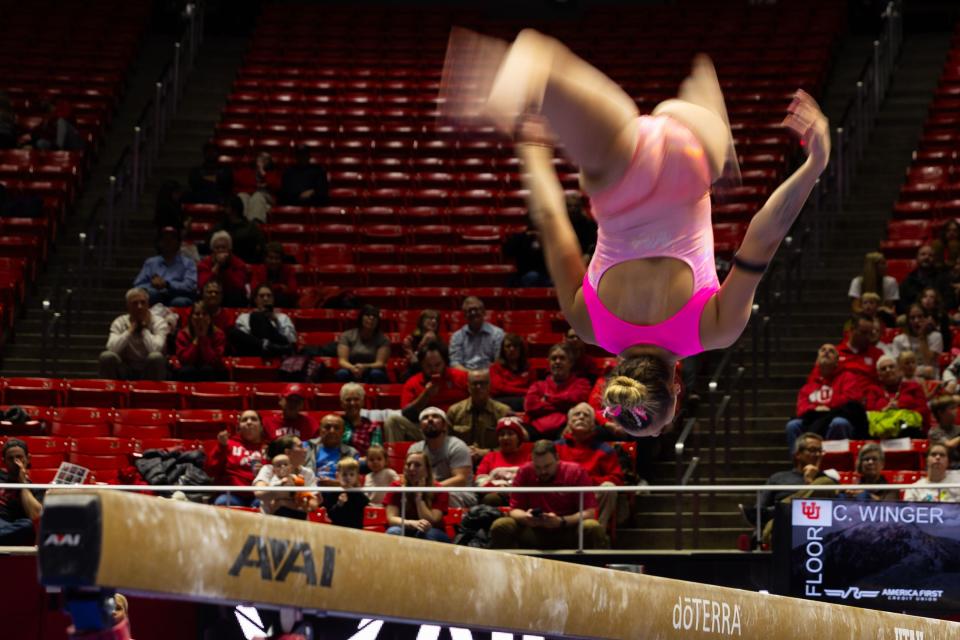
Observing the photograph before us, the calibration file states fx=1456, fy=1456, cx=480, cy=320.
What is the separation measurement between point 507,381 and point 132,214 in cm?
617

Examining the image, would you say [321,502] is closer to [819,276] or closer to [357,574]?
[357,574]

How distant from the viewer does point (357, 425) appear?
34.4ft

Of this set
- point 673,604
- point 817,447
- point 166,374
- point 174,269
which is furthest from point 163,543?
point 174,269

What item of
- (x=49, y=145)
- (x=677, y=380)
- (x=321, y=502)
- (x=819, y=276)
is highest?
(x=49, y=145)

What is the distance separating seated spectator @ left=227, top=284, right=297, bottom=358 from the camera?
40.3 ft

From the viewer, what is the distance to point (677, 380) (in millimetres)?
5012

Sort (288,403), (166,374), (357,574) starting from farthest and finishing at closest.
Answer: (166,374) → (288,403) → (357,574)

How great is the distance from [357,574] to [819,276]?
10.5m

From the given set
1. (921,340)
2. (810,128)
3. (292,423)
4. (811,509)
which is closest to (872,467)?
(811,509)

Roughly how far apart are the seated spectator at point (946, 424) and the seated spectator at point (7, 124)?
1065 cm

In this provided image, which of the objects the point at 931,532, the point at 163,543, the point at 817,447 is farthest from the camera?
the point at 817,447

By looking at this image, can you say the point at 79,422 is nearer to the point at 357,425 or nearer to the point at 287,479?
the point at 357,425

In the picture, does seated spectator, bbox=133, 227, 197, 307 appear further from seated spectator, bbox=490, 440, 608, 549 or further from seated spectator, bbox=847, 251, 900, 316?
seated spectator, bbox=847, 251, 900, 316

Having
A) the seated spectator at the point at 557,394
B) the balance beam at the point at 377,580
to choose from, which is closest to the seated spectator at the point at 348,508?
the seated spectator at the point at 557,394
